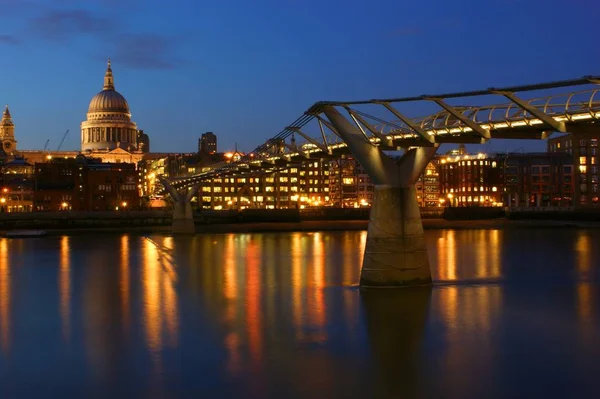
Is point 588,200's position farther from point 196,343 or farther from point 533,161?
point 196,343

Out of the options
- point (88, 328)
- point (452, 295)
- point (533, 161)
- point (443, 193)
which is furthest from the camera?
point (443, 193)

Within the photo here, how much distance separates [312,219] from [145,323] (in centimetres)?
10708

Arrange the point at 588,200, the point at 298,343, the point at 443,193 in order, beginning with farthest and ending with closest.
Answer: the point at 443,193
the point at 588,200
the point at 298,343

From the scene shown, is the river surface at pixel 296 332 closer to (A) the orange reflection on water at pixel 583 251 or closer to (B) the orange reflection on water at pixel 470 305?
(B) the orange reflection on water at pixel 470 305

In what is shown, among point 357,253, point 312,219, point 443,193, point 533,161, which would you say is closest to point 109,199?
point 312,219

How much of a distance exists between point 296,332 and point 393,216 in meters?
9.43

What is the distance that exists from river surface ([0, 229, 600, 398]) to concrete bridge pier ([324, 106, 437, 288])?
3.75 feet

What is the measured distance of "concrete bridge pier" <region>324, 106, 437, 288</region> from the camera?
1464 inches

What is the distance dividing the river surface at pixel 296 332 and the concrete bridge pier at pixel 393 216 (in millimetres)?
1144

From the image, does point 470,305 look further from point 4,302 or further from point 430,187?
point 430,187

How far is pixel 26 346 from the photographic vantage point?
28.2 metres

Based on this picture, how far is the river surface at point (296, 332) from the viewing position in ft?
74.0

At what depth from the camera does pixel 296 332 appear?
29.9m

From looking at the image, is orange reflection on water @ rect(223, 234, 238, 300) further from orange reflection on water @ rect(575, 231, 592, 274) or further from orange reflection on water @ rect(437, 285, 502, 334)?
orange reflection on water @ rect(575, 231, 592, 274)
